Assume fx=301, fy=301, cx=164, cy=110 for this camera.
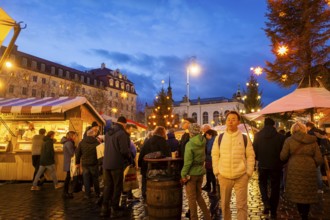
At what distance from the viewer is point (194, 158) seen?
554 centimetres

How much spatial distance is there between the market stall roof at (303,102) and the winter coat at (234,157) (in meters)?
4.11

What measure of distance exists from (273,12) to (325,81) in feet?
15.2

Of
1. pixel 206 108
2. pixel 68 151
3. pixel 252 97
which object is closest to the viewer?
pixel 68 151

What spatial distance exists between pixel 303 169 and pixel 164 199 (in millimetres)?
2637

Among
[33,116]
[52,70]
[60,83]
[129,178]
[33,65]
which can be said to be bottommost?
[129,178]

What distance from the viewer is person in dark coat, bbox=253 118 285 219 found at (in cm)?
626

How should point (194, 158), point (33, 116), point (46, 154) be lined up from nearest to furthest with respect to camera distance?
point (194, 158), point (46, 154), point (33, 116)

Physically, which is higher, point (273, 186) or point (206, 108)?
point (206, 108)

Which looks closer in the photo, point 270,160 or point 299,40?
point 270,160

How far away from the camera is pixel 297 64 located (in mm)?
15148

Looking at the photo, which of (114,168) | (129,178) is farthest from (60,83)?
(114,168)

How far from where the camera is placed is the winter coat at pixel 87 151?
8258 mm

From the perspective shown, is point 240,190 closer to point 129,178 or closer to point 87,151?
point 129,178

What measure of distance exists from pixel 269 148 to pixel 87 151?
4.75 m
